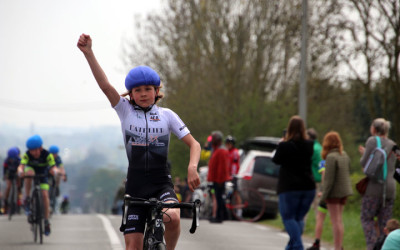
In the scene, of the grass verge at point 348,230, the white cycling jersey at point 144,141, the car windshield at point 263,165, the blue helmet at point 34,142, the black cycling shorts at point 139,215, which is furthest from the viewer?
the car windshield at point 263,165

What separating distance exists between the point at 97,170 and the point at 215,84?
143 m

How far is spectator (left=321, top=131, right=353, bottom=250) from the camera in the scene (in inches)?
466

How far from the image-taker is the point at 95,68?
6125mm

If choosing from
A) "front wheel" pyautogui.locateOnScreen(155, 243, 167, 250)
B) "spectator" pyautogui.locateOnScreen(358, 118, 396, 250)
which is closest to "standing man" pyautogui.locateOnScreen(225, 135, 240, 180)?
"spectator" pyautogui.locateOnScreen(358, 118, 396, 250)

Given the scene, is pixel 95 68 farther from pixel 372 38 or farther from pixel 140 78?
pixel 372 38

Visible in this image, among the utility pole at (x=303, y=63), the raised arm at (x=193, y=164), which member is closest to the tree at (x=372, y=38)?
the utility pole at (x=303, y=63)

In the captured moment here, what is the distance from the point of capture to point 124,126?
630 centimetres

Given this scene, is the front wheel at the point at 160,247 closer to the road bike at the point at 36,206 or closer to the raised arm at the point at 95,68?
the raised arm at the point at 95,68

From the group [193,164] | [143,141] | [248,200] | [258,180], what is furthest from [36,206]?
[193,164]

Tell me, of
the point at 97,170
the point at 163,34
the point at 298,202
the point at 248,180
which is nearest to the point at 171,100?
the point at 163,34

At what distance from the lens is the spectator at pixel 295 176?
405 inches

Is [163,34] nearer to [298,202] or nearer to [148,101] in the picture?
[298,202]

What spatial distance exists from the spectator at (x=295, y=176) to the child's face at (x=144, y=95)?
4.21 meters

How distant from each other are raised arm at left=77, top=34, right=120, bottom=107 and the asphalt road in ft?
22.3
